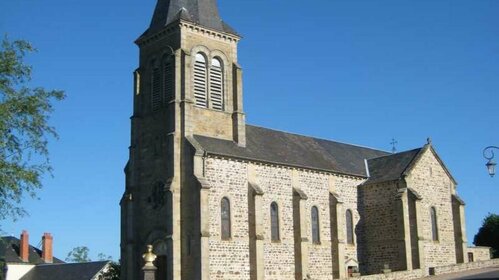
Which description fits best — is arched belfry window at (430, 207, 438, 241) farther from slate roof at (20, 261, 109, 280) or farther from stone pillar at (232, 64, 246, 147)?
slate roof at (20, 261, 109, 280)

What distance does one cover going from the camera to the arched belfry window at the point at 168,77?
3953 cm

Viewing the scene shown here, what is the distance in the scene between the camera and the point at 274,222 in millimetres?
40188

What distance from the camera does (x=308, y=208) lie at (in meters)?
42.3

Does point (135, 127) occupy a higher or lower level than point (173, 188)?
higher

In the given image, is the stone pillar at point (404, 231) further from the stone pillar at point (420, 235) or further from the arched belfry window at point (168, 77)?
the arched belfry window at point (168, 77)

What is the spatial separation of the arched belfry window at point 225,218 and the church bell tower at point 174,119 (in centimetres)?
201

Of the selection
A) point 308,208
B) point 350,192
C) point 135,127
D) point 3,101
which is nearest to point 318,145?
point 350,192

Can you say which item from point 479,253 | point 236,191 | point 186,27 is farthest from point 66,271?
point 479,253

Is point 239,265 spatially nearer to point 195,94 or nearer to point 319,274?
point 319,274

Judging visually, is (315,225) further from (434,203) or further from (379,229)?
(434,203)

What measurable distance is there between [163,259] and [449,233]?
21252mm

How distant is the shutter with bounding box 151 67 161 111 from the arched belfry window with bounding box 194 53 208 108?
2.43 metres

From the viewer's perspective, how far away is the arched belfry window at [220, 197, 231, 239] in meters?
37.3

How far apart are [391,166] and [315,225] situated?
811 centimetres
